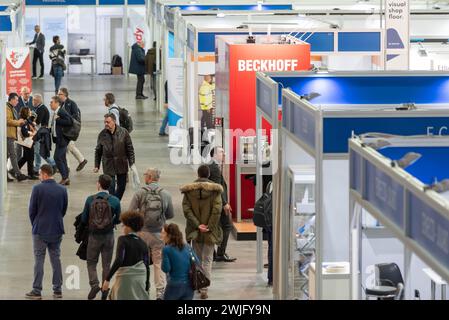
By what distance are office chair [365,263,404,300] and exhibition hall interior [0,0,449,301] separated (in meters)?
0.02

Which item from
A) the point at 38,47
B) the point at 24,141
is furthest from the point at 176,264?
the point at 38,47

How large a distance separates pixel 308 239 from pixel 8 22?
456 inches

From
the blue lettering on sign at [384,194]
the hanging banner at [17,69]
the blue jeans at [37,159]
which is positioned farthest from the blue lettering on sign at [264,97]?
the hanging banner at [17,69]

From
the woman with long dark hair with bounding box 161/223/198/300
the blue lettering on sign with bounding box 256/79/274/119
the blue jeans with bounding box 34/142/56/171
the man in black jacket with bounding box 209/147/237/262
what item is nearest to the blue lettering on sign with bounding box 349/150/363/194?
the woman with long dark hair with bounding box 161/223/198/300

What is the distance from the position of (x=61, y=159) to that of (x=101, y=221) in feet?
20.8

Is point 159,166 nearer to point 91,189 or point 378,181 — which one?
point 91,189

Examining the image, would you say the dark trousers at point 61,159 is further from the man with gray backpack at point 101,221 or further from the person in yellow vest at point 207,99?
the man with gray backpack at point 101,221

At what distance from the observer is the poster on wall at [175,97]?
1964 cm

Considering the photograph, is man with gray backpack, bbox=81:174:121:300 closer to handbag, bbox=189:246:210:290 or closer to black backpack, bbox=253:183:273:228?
handbag, bbox=189:246:210:290

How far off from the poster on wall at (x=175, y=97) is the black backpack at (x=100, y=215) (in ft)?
30.1

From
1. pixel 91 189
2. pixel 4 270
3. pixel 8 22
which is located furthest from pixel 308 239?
pixel 8 22

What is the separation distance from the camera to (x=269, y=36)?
51.3 feet

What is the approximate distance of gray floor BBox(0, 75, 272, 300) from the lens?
11.5 metres

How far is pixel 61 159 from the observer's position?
54.4 feet
